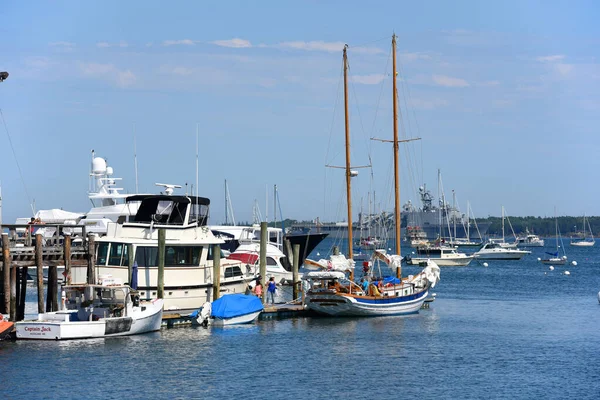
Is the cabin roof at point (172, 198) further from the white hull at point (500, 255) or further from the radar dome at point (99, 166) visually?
the white hull at point (500, 255)

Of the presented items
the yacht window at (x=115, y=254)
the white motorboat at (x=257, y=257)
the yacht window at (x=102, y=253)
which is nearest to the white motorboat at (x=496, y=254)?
the white motorboat at (x=257, y=257)

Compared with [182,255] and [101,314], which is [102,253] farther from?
[101,314]

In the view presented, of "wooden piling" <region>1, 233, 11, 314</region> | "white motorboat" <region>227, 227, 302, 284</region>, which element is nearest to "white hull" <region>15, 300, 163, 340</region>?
"wooden piling" <region>1, 233, 11, 314</region>

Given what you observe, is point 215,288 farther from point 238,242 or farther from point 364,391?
point 238,242

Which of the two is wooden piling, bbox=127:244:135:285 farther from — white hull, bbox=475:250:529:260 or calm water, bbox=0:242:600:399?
white hull, bbox=475:250:529:260

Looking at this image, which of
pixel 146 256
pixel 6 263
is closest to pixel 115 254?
pixel 146 256

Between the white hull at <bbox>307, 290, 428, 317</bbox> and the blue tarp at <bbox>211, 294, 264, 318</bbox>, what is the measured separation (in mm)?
3871

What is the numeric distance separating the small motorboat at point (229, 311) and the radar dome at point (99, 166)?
19291mm

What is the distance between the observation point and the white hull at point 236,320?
40.9 metres

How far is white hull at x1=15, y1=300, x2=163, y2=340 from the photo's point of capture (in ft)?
116

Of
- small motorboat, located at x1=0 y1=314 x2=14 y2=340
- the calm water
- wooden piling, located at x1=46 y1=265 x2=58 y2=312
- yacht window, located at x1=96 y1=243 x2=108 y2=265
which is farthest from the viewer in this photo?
yacht window, located at x1=96 y1=243 x2=108 y2=265

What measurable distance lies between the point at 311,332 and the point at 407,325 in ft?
18.6

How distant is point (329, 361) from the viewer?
111 feet

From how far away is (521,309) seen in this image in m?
54.8
